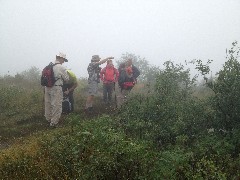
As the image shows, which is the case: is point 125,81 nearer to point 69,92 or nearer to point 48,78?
point 69,92

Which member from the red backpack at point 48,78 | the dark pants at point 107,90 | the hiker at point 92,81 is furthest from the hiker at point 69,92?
the dark pants at point 107,90

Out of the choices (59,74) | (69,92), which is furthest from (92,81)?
(59,74)

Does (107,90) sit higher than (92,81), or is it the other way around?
(92,81)

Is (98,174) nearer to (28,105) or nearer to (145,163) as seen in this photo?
(145,163)

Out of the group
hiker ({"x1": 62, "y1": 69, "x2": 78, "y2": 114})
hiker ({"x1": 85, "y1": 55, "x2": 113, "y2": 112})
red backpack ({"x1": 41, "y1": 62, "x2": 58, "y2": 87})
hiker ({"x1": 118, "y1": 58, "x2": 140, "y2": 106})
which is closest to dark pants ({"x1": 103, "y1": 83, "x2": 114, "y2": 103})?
hiker ({"x1": 85, "y1": 55, "x2": 113, "y2": 112})

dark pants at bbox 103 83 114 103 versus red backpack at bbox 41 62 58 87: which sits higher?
red backpack at bbox 41 62 58 87

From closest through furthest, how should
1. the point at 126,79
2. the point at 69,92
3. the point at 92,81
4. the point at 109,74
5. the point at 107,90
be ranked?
1. the point at 69,92
2. the point at 126,79
3. the point at 92,81
4. the point at 109,74
5. the point at 107,90

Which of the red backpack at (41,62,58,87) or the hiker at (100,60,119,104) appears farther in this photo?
the hiker at (100,60,119,104)

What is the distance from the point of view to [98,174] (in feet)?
17.5

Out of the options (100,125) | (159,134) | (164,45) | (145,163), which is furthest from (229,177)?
(164,45)

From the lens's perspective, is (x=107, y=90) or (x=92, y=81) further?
(x=107, y=90)

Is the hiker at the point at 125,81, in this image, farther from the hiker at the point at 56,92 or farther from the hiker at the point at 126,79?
the hiker at the point at 56,92

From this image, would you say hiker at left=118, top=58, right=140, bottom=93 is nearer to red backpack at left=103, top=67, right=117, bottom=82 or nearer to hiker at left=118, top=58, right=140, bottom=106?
hiker at left=118, top=58, right=140, bottom=106

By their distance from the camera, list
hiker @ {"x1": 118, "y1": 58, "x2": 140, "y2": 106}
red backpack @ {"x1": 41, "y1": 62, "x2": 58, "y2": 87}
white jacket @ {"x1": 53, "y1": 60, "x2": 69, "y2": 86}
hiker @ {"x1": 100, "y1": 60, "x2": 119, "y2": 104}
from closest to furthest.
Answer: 1. red backpack @ {"x1": 41, "y1": 62, "x2": 58, "y2": 87}
2. white jacket @ {"x1": 53, "y1": 60, "x2": 69, "y2": 86}
3. hiker @ {"x1": 118, "y1": 58, "x2": 140, "y2": 106}
4. hiker @ {"x1": 100, "y1": 60, "x2": 119, "y2": 104}
